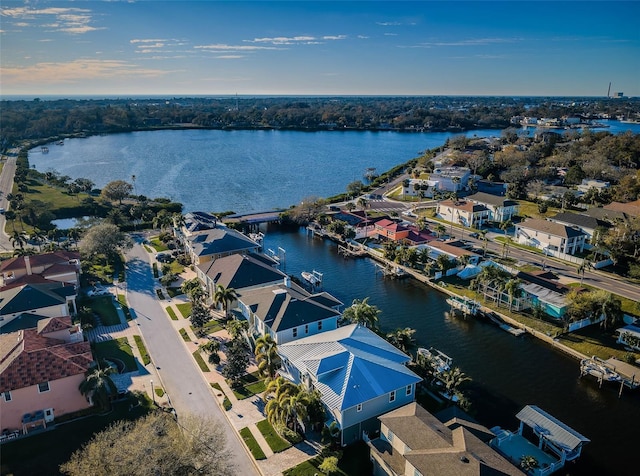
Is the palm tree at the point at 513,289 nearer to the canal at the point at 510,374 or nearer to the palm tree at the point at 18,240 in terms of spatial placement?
the canal at the point at 510,374

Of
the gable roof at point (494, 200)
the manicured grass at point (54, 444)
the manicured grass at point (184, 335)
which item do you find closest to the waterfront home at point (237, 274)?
the manicured grass at point (184, 335)

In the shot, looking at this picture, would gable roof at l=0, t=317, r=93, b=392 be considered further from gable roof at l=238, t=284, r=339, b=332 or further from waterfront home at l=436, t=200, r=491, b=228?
waterfront home at l=436, t=200, r=491, b=228

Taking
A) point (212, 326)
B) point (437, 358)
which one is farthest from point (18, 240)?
point (437, 358)

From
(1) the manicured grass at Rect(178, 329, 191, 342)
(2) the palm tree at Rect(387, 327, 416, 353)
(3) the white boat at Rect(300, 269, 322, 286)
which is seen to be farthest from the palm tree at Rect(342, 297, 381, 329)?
(1) the manicured grass at Rect(178, 329, 191, 342)

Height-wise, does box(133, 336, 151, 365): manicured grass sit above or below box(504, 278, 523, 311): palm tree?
below

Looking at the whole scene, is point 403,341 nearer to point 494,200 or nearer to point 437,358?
point 437,358

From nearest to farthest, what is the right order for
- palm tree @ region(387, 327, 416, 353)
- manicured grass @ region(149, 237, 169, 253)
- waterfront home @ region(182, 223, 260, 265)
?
palm tree @ region(387, 327, 416, 353)
waterfront home @ region(182, 223, 260, 265)
manicured grass @ region(149, 237, 169, 253)
